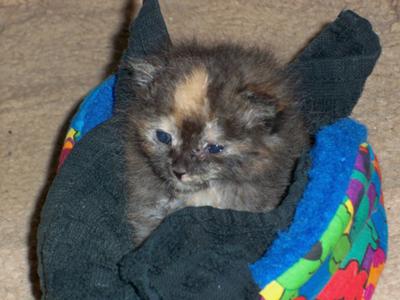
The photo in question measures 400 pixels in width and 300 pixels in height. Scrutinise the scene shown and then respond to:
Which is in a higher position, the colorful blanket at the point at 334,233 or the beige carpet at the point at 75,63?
the colorful blanket at the point at 334,233

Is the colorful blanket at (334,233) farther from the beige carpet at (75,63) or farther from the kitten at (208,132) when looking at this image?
the beige carpet at (75,63)

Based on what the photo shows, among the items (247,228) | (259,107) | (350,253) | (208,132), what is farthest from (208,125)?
(350,253)

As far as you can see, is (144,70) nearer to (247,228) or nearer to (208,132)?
(208,132)

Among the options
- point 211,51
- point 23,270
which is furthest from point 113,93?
point 23,270

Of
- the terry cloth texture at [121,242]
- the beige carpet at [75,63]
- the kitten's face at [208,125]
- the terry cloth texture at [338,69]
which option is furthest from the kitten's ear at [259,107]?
the beige carpet at [75,63]

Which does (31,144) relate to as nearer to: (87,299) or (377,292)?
(87,299)

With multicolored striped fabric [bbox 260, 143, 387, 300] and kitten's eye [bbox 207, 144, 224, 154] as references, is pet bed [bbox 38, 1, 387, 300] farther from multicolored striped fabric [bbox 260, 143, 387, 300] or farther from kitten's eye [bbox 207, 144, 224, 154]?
kitten's eye [bbox 207, 144, 224, 154]
